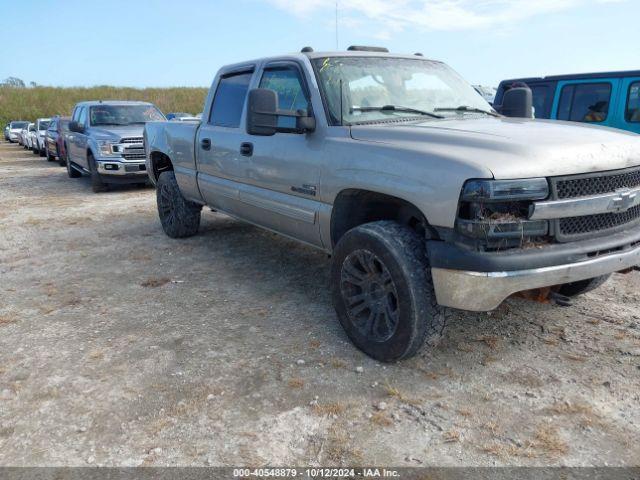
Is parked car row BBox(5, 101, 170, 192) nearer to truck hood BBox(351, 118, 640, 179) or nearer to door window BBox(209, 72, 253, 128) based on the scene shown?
door window BBox(209, 72, 253, 128)

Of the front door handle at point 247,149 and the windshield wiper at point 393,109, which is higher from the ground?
the windshield wiper at point 393,109

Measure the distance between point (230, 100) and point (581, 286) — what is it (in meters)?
3.47

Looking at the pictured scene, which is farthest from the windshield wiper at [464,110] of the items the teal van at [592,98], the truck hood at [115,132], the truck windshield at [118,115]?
the truck windshield at [118,115]

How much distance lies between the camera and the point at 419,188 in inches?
114

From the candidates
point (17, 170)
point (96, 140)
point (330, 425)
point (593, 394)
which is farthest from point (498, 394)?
point (17, 170)

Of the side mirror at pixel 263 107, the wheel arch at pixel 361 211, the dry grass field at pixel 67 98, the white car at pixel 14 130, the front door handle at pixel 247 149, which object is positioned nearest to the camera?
the wheel arch at pixel 361 211

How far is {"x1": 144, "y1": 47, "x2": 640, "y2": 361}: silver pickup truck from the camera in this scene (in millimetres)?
2723

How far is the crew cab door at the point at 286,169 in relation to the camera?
3.82 m


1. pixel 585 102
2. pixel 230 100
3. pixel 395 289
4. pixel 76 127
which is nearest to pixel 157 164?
pixel 230 100

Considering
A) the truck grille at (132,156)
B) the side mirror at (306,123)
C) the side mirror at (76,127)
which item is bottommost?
the truck grille at (132,156)

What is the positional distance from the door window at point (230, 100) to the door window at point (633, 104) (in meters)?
5.84

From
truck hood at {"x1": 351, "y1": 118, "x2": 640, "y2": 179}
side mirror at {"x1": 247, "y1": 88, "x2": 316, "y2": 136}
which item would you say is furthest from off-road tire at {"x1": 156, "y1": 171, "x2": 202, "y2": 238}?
truck hood at {"x1": 351, "y1": 118, "x2": 640, "y2": 179}

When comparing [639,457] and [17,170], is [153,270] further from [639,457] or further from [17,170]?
[17,170]

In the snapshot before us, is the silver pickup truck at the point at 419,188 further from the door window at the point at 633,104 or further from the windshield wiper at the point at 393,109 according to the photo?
the door window at the point at 633,104
